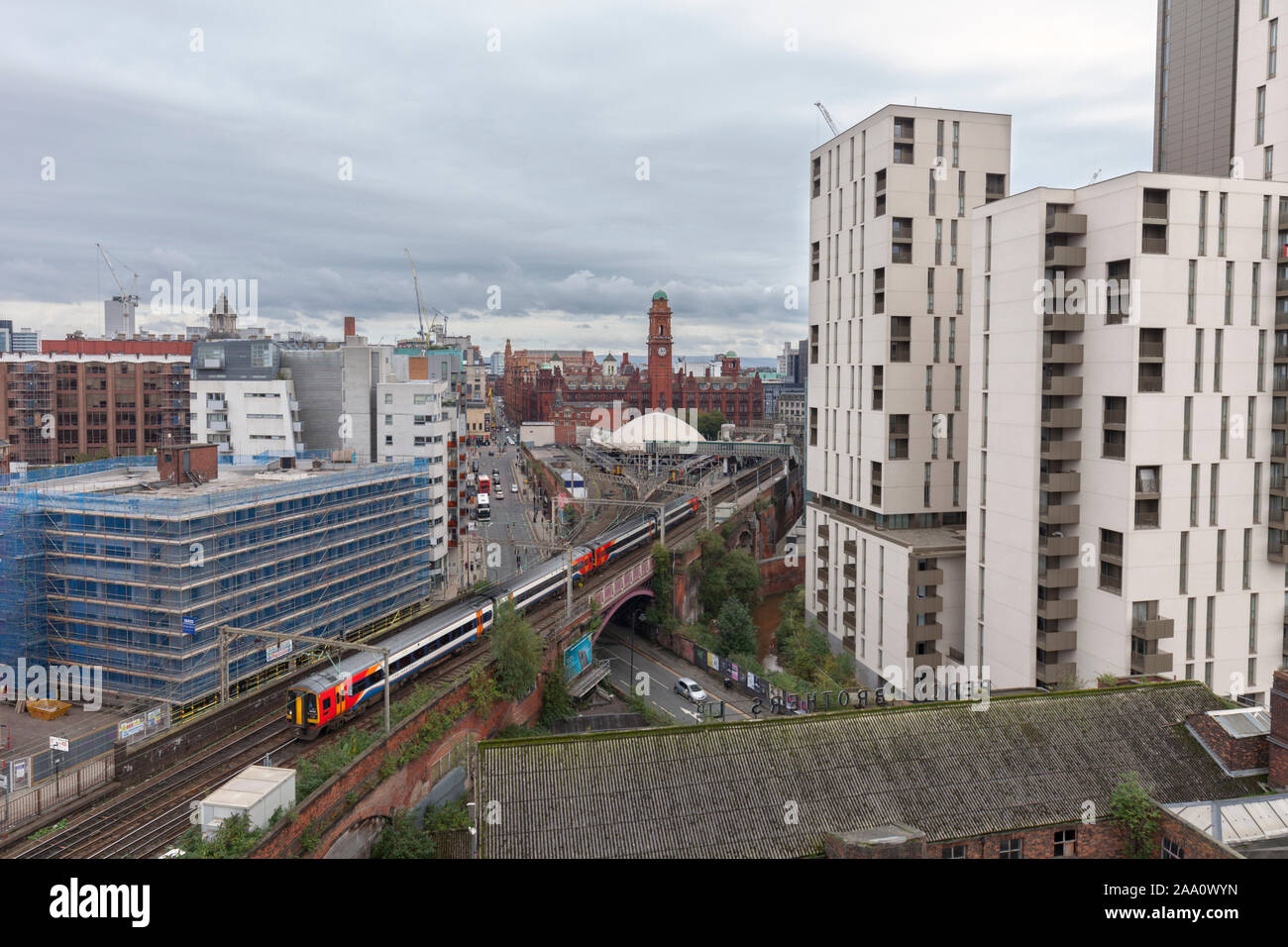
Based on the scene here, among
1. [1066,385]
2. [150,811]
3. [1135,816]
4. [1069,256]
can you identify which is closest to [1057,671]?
[1066,385]

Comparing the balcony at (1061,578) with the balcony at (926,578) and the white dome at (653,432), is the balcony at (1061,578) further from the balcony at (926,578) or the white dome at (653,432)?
the white dome at (653,432)

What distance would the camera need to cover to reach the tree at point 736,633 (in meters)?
55.8

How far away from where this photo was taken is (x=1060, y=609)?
117 feet

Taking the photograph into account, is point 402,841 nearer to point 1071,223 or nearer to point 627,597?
point 627,597

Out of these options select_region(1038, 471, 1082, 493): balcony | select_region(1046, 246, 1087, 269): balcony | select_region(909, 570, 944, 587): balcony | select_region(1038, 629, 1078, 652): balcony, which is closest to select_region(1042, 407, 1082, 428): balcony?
select_region(1038, 471, 1082, 493): balcony

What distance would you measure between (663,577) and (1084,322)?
33.1 meters

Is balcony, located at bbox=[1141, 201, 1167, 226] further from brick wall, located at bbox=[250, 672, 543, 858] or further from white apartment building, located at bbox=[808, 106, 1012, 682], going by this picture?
brick wall, located at bbox=[250, 672, 543, 858]

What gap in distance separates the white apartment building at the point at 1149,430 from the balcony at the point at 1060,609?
0.06 metres

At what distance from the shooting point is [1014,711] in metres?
25.3

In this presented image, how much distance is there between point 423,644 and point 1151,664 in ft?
95.6

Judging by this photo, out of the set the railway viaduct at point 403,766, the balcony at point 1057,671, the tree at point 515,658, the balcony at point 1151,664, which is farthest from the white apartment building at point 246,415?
the balcony at point 1151,664

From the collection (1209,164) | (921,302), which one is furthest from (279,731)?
(1209,164)

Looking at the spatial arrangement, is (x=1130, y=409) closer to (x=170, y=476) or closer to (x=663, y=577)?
(x=663, y=577)

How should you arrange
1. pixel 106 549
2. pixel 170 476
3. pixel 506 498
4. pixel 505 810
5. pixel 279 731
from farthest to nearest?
pixel 506 498 < pixel 170 476 < pixel 106 549 < pixel 279 731 < pixel 505 810
